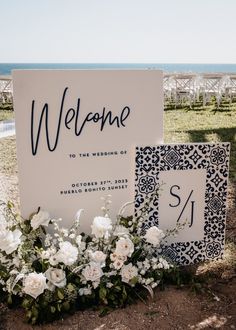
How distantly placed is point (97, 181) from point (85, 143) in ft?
0.91

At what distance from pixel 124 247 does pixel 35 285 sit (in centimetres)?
55

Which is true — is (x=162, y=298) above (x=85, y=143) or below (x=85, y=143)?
below

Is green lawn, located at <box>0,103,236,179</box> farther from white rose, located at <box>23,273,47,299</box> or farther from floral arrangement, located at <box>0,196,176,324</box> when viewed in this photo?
white rose, located at <box>23,273,47,299</box>

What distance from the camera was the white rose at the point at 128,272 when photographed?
2527mm

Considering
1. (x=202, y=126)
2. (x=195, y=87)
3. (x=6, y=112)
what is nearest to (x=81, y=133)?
(x=202, y=126)

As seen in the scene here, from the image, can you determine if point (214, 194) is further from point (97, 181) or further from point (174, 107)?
point (174, 107)

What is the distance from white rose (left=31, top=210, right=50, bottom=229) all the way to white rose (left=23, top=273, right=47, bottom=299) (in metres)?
0.43

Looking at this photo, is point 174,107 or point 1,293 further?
point 174,107

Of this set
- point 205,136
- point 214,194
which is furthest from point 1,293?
point 205,136

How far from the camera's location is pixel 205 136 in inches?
300

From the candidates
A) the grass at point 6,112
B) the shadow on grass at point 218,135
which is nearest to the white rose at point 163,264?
the shadow on grass at point 218,135

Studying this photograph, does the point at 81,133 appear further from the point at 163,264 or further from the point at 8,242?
the point at 163,264

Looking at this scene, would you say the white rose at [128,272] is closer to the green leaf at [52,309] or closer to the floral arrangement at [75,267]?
the floral arrangement at [75,267]

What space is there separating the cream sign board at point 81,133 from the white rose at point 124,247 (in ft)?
1.48
